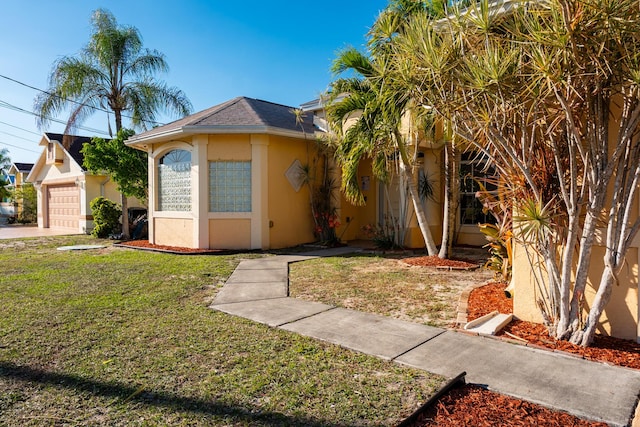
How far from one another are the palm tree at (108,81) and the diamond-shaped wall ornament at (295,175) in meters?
7.75

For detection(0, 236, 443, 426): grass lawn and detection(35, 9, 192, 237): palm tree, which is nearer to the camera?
detection(0, 236, 443, 426): grass lawn

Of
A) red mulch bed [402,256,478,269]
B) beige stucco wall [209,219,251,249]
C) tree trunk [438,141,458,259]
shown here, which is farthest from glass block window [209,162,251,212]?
tree trunk [438,141,458,259]

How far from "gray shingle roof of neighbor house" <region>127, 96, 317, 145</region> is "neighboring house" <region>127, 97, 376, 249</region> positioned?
1.1 inches

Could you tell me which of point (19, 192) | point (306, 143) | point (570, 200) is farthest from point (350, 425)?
point (19, 192)

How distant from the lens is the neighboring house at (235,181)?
38.0 feet

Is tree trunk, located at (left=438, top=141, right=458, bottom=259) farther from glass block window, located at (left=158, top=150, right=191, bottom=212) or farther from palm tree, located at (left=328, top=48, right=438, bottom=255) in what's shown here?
glass block window, located at (left=158, top=150, right=191, bottom=212)

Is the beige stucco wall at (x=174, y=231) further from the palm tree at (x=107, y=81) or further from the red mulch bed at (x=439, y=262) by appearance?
the red mulch bed at (x=439, y=262)

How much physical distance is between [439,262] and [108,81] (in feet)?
51.1

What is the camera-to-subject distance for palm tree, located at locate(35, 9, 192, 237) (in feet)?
53.5

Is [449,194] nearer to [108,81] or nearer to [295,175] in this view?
[295,175]

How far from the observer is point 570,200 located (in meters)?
3.95

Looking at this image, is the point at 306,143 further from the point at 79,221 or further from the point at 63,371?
the point at 79,221

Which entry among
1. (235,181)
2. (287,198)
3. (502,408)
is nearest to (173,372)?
(502,408)

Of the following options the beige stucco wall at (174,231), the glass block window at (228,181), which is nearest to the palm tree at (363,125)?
the glass block window at (228,181)
